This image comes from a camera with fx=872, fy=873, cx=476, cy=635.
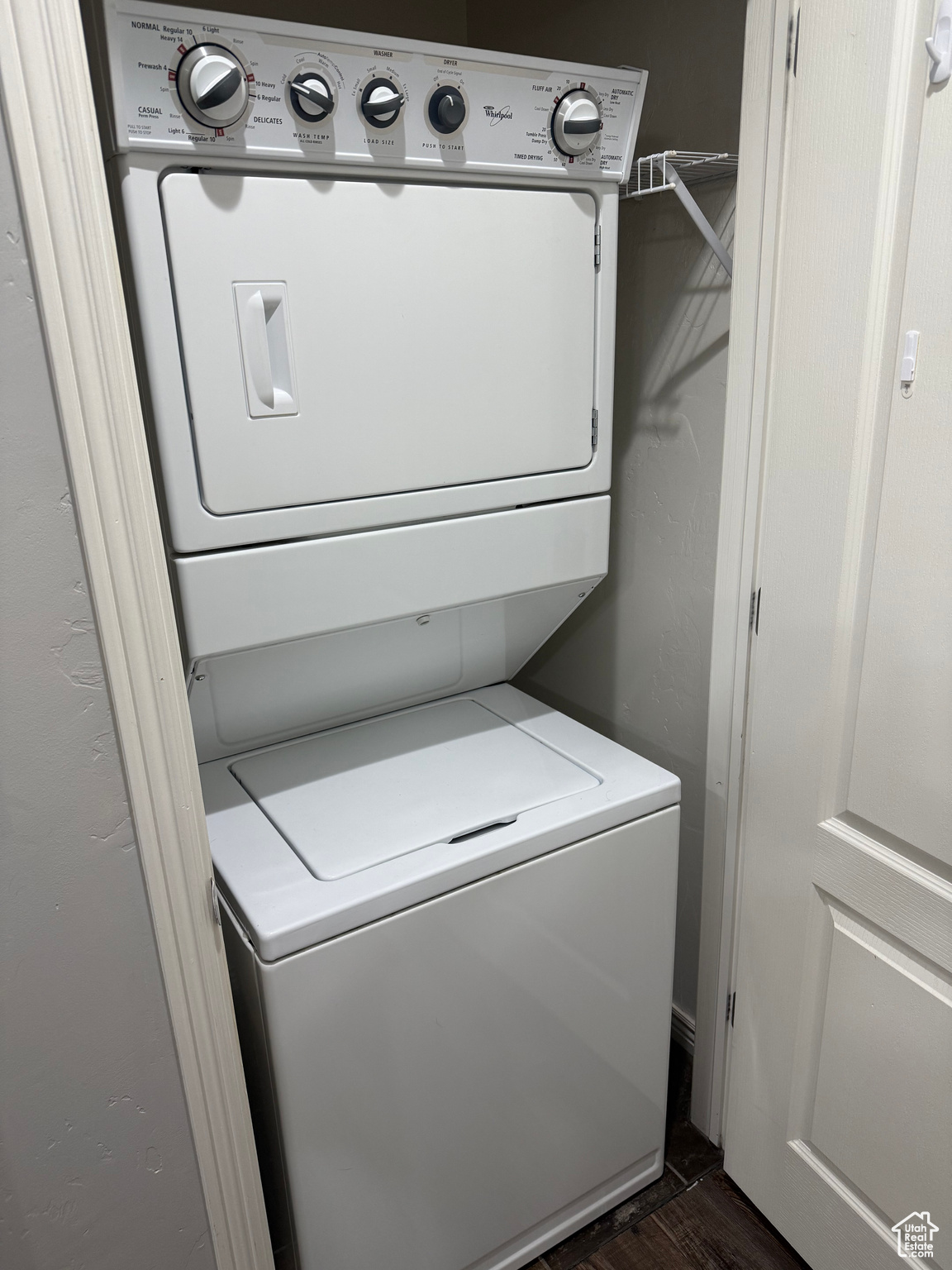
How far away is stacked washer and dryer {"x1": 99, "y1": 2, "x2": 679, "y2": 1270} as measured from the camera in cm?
115

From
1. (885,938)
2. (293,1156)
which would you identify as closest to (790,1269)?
(885,938)

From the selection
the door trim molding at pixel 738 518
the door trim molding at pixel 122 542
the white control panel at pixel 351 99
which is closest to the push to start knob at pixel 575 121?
the white control panel at pixel 351 99

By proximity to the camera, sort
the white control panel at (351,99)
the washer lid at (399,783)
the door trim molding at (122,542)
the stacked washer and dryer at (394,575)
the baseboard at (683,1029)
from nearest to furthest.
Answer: the door trim molding at (122,542) → the white control panel at (351,99) → the stacked washer and dryer at (394,575) → the washer lid at (399,783) → the baseboard at (683,1029)

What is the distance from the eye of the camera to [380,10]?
72.0 inches

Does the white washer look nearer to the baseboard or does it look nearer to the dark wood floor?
the dark wood floor

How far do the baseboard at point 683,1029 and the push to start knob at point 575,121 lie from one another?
1895mm

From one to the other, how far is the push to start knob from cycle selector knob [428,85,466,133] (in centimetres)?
17

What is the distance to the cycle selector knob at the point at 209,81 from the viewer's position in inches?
41.5

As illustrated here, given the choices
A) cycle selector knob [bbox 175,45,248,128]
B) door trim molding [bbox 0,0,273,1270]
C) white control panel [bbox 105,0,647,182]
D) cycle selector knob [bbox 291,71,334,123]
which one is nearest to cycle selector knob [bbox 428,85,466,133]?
white control panel [bbox 105,0,647,182]

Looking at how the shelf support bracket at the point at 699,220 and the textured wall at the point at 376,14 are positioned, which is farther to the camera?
the textured wall at the point at 376,14

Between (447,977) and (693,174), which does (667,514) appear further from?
(447,977)

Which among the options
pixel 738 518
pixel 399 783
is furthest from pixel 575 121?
pixel 399 783

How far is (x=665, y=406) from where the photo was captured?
183 cm

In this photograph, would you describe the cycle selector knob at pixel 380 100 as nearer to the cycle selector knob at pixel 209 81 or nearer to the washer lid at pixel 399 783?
the cycle selector knob at pixel 209 81
